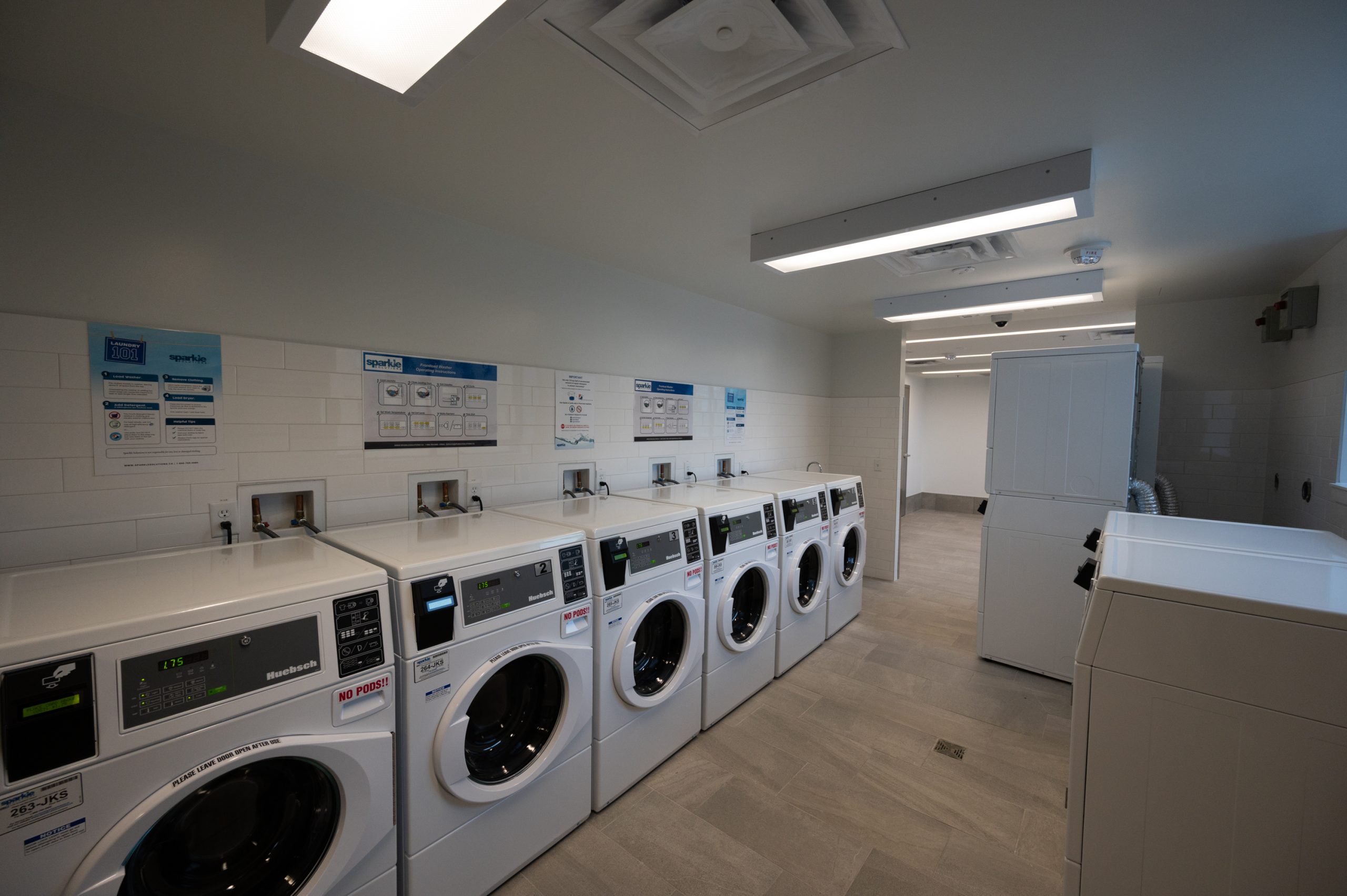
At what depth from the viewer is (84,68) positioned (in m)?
1.35

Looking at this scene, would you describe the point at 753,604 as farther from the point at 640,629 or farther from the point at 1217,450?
the point at 1217,450

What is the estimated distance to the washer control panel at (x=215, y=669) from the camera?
102 cm

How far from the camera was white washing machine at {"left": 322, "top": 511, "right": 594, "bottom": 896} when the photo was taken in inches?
56.0

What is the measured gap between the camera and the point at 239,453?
1774mm

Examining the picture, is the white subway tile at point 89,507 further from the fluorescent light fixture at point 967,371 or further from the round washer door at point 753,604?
the fluorescent light fixture at point 967,371

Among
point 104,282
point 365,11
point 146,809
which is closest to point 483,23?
point 365,11

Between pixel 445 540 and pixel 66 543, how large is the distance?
1.02 meters

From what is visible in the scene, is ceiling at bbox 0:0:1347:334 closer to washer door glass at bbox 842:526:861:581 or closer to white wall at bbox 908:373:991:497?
washer door glass at bbox 842:526:861:581

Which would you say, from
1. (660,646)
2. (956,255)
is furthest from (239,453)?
(956,255)

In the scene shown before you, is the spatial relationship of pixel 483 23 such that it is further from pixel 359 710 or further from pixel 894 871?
pixel 894 871

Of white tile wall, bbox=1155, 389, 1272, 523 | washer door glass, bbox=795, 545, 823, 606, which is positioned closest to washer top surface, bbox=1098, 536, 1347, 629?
washer door glass, bbox=795, 545, 823, 606

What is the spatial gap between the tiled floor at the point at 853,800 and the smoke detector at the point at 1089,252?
2.39 m

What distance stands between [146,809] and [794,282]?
11.3 feet

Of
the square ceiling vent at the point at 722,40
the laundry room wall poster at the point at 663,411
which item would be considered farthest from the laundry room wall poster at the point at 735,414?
the square ceiling vent at the point at 722,40
